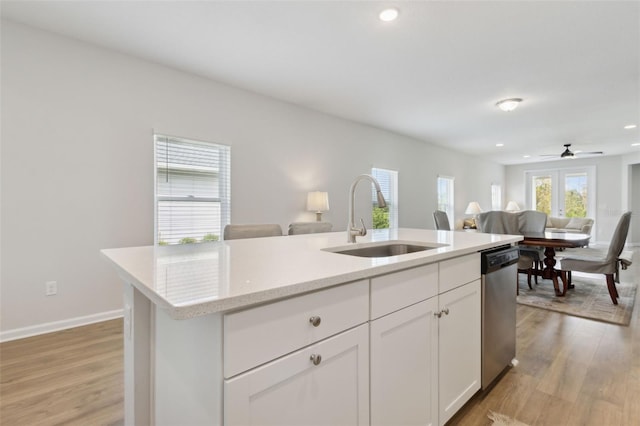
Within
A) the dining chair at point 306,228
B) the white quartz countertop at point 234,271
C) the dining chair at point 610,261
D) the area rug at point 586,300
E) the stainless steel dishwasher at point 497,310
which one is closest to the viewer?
the white quartz countertop at point 234,271

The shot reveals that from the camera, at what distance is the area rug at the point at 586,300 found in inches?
124

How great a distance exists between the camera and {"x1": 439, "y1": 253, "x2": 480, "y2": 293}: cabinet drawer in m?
1.47

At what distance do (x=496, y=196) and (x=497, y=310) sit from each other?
31.6ft

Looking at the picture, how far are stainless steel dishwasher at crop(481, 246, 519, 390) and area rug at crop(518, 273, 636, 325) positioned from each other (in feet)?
5.77

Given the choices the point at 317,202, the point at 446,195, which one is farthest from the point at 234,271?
the point at 446,195

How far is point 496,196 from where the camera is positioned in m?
10.2

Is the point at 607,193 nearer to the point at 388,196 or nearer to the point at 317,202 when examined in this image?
the point at 388,196

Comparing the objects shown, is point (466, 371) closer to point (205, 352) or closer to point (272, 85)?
point (205, 352)

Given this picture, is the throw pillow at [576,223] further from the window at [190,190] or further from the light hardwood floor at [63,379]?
the light hardwood floor at [63,379]

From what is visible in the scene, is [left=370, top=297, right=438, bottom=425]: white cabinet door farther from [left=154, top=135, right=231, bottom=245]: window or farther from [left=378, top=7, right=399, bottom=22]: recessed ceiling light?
[left=154, top=135, right=231, bottom=245]: window

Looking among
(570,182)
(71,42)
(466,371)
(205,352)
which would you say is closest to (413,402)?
(466,371)

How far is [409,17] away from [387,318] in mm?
2324

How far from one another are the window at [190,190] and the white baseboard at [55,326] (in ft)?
2.68

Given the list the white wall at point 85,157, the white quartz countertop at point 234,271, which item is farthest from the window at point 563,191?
the white quartz countertop at point 234,271
